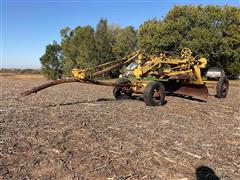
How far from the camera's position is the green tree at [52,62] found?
217 ft

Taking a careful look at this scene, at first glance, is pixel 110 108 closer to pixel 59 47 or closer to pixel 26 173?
pixel 26 173

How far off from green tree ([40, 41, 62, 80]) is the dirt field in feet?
186

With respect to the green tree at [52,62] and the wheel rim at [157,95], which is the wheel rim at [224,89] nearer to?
the wheel rim at [157,95]

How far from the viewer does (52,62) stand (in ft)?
219

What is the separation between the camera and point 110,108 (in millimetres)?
9992

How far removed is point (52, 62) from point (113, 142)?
2443 inches

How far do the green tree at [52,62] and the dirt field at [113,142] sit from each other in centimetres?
5670

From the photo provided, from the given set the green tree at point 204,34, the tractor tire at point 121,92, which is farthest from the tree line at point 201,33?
the tractor tire at point 121,92

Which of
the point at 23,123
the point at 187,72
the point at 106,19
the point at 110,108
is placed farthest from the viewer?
the point at 106,19

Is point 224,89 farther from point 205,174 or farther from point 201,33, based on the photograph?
point 201,33

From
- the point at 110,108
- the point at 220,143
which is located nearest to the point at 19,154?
the point at 220,143

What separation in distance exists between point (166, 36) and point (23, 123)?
34.5m

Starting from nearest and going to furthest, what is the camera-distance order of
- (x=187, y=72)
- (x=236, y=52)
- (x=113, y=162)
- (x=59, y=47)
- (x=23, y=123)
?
(x=113, y=162)
(x=23, y=123)
(x=187, y=72)
(x=236, y=52)
(x=59, y=47)

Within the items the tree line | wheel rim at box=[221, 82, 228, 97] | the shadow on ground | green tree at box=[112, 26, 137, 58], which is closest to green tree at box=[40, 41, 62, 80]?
green tree at box=[112, 26, 137, 58]
